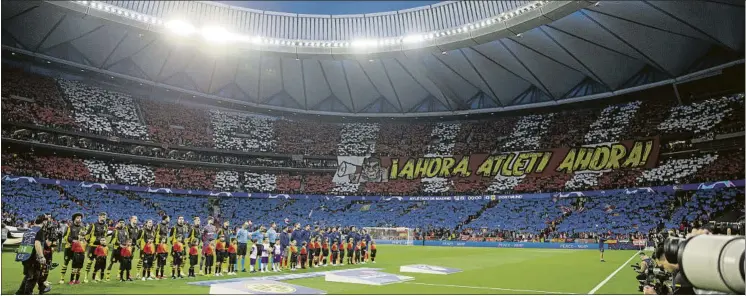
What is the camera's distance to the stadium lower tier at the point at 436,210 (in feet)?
124

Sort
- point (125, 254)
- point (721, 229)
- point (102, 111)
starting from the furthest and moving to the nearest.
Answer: point (102, 111), point (125, 254), point (721, 229)

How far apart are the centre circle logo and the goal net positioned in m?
32.6

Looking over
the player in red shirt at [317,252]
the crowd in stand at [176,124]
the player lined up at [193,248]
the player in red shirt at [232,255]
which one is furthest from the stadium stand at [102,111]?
the player in red shirt at [232,255]

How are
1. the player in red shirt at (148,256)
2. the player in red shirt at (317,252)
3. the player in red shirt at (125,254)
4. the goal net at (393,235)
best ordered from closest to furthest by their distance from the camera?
the player in red shirt at (125,254) → the player in red shirt at (148,256) → the player in red shirt at (317,252) → the goal net at (393,235)

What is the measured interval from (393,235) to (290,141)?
18.5m

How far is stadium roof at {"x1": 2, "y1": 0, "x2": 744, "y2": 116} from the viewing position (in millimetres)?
35969

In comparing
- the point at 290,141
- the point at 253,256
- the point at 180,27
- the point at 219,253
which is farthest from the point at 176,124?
the point at 219,253

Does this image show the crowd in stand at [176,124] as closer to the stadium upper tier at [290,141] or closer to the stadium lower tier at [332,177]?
the stadium upper tier at [290,141]

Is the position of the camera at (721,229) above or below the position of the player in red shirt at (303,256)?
above

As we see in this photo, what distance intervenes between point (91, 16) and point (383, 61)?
24864 millimetres

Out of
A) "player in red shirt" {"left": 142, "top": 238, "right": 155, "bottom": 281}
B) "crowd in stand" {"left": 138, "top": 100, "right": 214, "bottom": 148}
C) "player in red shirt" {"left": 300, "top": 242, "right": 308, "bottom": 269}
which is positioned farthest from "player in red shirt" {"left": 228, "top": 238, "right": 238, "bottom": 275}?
"crowd in stand" {"left": 138, "top": 100, "right": 214, "bottom": 148}

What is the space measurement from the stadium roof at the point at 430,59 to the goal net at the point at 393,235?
15.2 meters

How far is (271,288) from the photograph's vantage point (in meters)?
13.4

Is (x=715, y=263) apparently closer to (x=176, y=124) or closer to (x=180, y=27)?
(x=180, y=27)
